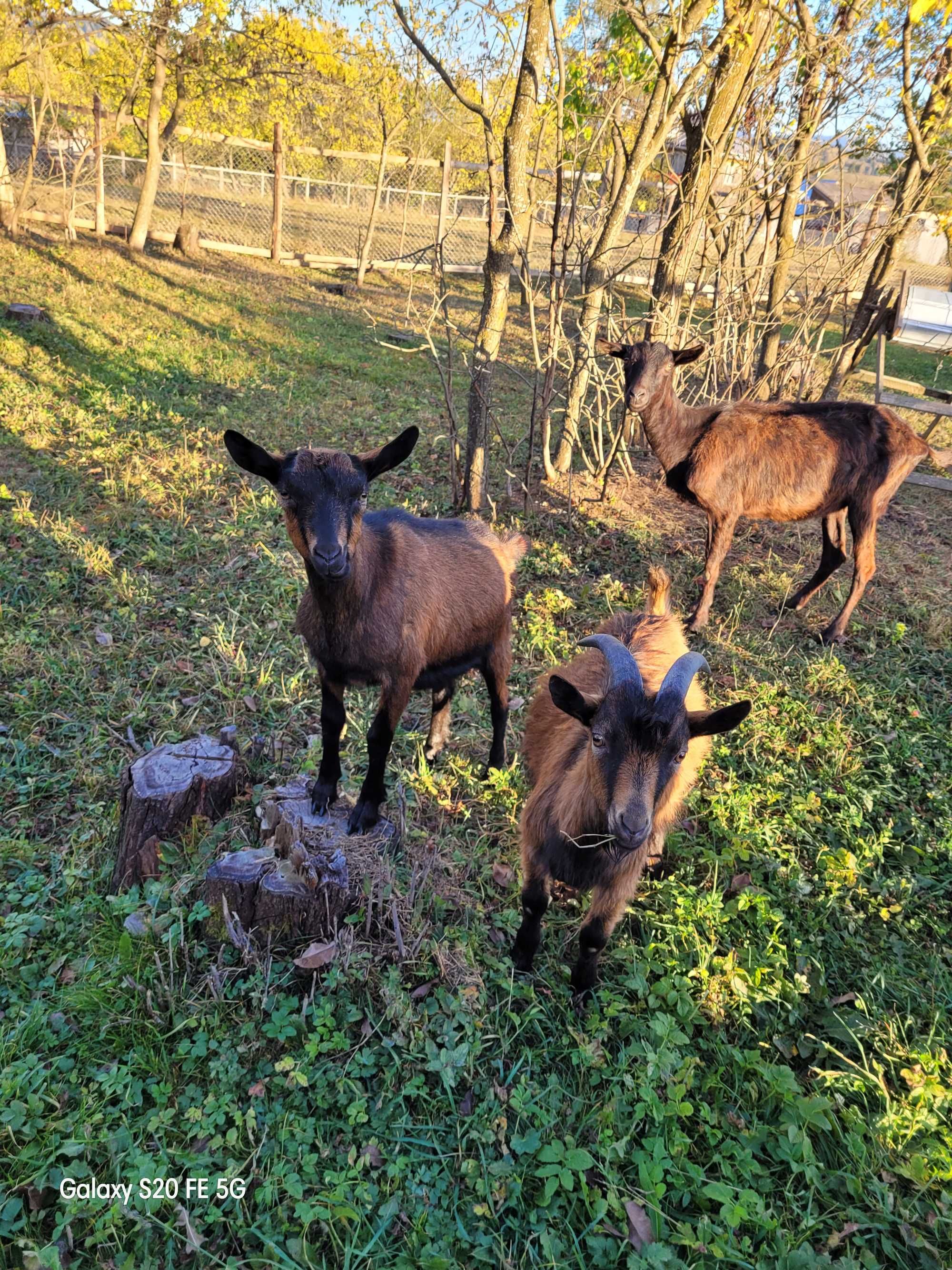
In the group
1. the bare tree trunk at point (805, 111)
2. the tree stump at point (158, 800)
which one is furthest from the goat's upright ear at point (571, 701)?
the bare tree trunk at point (805, 111)

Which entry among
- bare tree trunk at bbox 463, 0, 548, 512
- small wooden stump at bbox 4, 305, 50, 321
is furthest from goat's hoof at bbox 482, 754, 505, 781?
small wooden stump at bbox 4, 305, 50, 321

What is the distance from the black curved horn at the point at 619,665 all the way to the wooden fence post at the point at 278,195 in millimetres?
17275

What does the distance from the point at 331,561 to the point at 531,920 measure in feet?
5.32

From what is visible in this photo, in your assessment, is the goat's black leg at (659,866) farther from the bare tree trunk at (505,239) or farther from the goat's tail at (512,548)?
the bare tree trunk at (505,239)

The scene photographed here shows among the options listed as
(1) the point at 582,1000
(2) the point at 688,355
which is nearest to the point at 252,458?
(1) the point at 582,1000

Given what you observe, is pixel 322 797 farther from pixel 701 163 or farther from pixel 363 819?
pixel 701 163

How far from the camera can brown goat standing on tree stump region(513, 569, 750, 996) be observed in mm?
2176

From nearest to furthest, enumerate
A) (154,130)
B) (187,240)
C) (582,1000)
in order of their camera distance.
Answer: (582,1000), (154,130), (187,240)

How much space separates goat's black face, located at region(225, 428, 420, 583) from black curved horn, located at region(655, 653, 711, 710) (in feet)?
3.97

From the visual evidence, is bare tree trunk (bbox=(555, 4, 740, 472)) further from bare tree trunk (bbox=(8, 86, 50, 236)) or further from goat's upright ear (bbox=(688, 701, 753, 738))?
bare tree trunk (bbox=(8, 86, 50, 236))

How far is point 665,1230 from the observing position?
2.07 meters

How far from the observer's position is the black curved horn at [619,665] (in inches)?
87.9

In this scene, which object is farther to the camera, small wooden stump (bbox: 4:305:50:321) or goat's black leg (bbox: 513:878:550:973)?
small wooden stump (bbox: 4:305:50:321)

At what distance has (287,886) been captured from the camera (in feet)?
8.68
